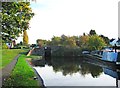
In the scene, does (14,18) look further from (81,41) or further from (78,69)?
(81,41)

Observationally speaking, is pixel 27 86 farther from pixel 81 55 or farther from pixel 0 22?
pixel 81 55

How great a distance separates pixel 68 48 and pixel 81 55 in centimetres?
440

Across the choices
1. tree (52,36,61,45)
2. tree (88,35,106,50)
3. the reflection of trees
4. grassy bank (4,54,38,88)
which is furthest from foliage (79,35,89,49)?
grassy bank (4,54,38,88)

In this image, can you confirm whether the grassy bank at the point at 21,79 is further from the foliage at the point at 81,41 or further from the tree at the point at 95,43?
the foliage at the point at 81,41

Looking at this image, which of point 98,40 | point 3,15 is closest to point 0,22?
point 3,15

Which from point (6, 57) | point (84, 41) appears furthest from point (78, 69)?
point (84, 41)

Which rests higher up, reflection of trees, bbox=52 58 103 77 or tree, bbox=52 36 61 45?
tree, bbox=52 36 61 45

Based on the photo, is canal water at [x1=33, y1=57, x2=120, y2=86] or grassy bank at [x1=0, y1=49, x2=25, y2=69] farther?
grassy bank at [x1=0, y1=49, x2=25, y2=69]

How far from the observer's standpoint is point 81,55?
77.7 meters

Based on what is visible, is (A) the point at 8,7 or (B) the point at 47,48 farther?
(B) the point at 47,48

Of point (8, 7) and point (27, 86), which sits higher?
point (8, 7)

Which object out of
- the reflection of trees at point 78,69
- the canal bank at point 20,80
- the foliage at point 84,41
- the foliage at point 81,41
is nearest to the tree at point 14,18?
the canal bank at point 20,80

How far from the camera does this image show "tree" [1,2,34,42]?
51.2ft

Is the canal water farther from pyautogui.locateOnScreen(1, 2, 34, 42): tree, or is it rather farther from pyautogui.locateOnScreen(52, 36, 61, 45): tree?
pyautogui.locateOnScreen(52, 36, 61, 45): tree
